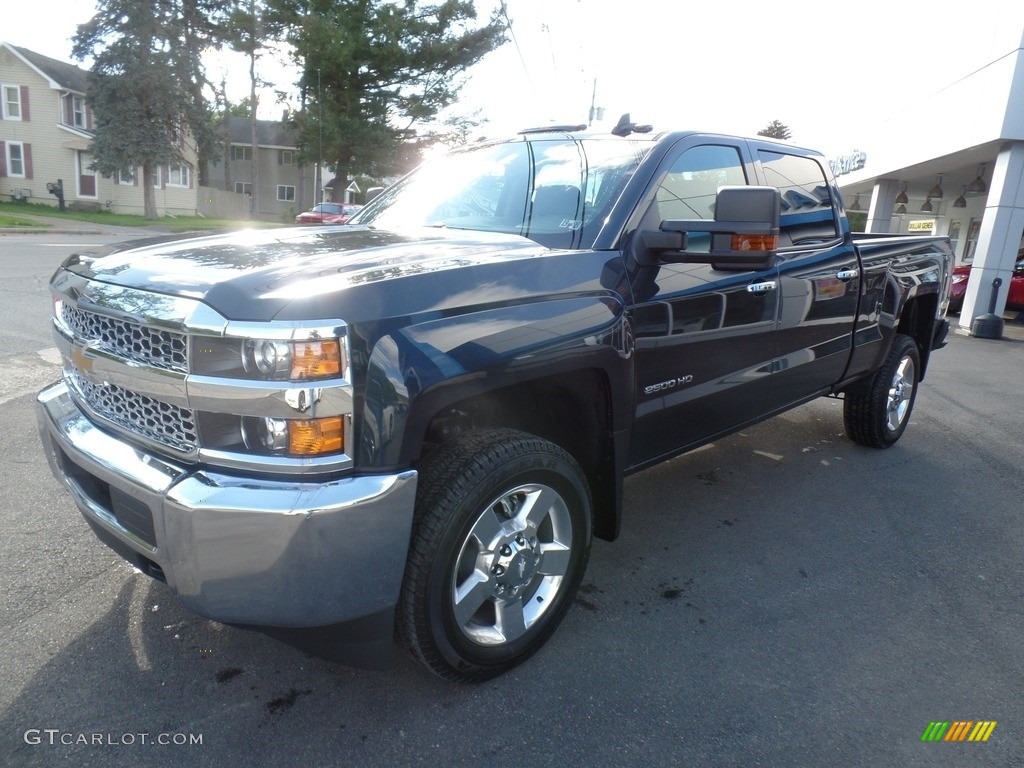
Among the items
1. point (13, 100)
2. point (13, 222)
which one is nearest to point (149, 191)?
point (13, 100)

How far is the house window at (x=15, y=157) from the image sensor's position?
116 feet

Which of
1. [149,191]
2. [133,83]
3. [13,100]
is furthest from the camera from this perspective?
[13,100]

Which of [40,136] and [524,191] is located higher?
[40,136]

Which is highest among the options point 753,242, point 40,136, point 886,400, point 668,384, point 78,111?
point 78,111

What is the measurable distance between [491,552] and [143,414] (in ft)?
3.83

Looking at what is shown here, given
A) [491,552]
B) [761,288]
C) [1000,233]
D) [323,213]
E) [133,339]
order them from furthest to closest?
[323,213] < [1000,233] < [761,288] < [491,552] < [133,339]

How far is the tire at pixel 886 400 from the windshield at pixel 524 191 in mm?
2964

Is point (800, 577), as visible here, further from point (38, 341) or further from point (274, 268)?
point (38, 341)

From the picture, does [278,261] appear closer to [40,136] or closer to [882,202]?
[882,202]

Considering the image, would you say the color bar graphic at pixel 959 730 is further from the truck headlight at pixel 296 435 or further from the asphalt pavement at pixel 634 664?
the truck headlight at pixel 296 435

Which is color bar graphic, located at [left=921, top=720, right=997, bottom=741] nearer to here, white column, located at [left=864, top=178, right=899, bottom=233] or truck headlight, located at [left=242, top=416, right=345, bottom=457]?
truck headlight, located at [left=242, top=416, right=345, bottom=457]

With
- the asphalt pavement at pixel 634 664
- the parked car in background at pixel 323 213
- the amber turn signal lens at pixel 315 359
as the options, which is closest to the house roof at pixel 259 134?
the parked car in background at pixel 323 213

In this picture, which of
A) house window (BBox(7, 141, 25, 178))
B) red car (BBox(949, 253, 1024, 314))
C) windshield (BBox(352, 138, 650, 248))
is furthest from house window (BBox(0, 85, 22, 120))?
windshield (BBox(352, 138, 650, 248))

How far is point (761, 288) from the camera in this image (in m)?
3.68
